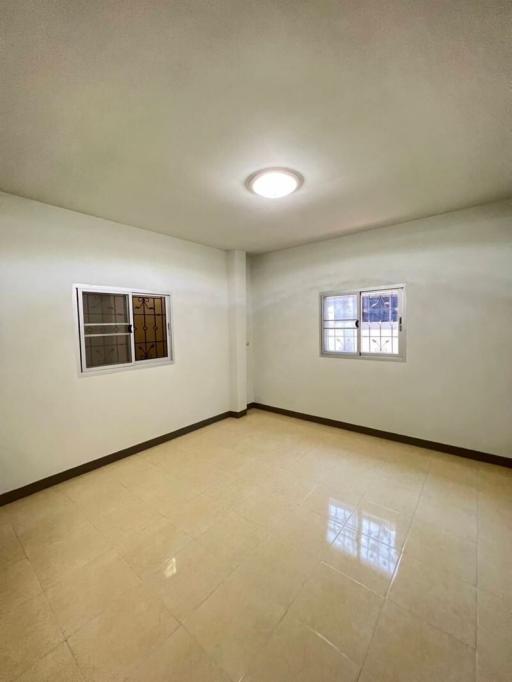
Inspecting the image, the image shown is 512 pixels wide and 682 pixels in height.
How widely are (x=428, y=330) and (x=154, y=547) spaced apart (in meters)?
3.24

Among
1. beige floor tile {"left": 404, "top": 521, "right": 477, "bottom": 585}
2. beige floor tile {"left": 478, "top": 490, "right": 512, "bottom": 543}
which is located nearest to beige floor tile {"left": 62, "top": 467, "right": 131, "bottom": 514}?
beige floor tile {"left": 404, "top": 521, "right": 477, "bottom": 585}

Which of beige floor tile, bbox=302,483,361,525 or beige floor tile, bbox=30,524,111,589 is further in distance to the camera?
beige floor tile, bbox=302,483,361,525

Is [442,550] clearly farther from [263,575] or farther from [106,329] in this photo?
[106,329]

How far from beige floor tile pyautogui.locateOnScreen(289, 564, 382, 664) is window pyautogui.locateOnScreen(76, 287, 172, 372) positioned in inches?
103

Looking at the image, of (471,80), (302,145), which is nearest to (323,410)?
(302,145)

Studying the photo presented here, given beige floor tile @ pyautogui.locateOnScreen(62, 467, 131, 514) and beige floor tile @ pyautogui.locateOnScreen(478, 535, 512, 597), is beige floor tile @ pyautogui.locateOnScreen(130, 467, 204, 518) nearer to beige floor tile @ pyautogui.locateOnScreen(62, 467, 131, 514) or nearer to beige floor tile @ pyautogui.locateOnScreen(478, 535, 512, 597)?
beige floor tile @ pyautogui.locateOnScreen(62, 467, 131, 514)

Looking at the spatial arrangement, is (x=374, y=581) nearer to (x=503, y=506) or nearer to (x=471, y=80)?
(x=503, y=506)

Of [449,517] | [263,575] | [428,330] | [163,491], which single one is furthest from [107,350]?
[428,330]

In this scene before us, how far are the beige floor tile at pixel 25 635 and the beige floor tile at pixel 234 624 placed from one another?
66 centimetres

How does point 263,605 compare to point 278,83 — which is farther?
point 263,605

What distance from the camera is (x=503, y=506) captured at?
2133mm

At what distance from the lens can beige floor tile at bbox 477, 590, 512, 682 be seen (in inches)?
44.3

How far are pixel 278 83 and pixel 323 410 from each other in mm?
3537

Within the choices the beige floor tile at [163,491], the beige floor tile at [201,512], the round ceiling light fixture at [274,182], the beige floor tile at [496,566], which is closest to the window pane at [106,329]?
the beige floor tile at [163,491]
